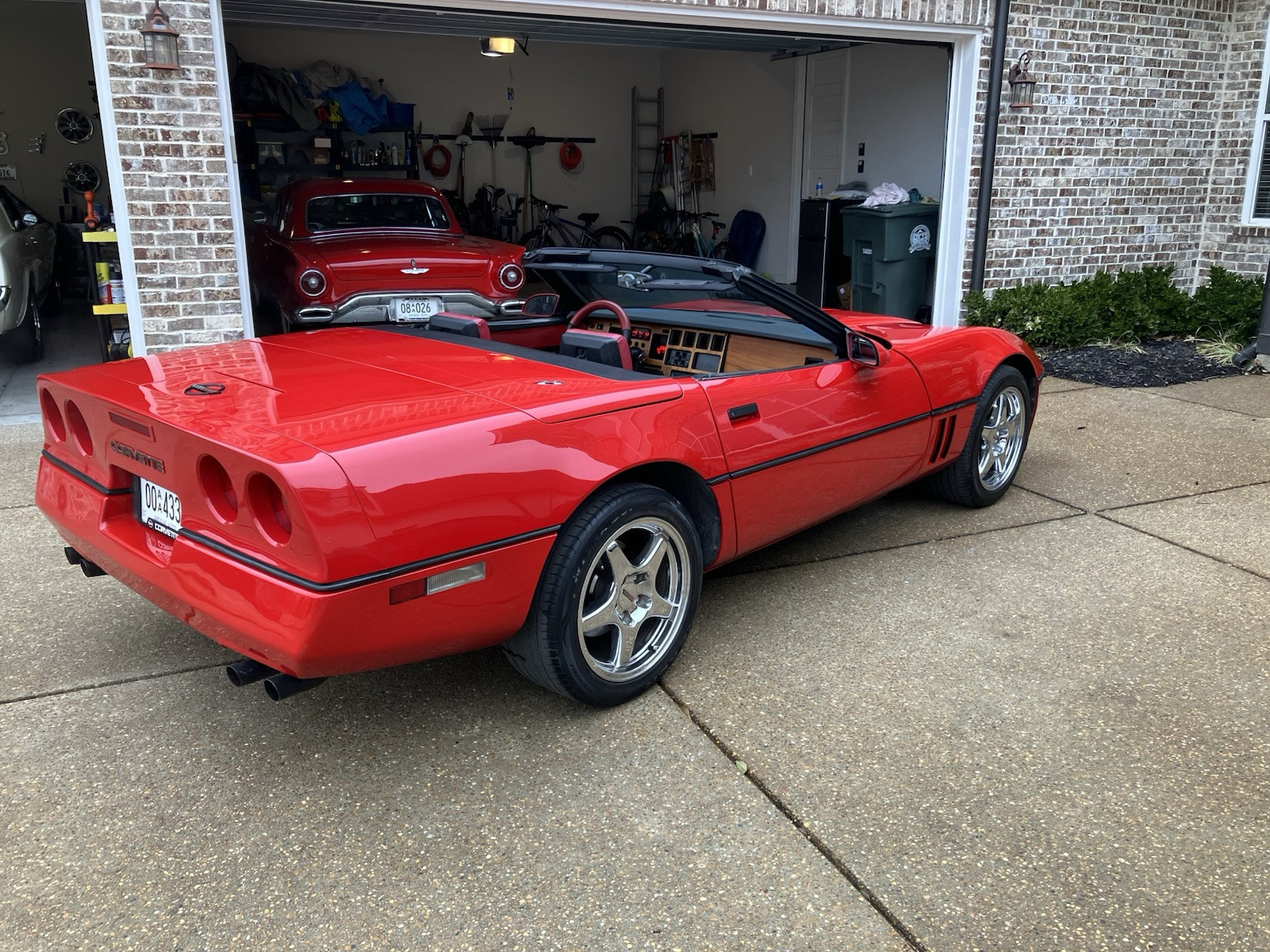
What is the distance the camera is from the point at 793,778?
259 centimetres

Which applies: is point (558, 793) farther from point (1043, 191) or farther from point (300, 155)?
point (300, 155)

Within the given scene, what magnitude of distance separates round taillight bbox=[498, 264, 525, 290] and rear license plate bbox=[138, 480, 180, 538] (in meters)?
5.65

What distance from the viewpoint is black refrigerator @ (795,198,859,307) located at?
11.2 metres

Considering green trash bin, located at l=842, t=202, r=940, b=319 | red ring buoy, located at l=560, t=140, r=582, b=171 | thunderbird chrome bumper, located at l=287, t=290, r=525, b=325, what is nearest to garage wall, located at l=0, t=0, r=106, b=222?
red ring buoy, located at l=560, t=140, r=582, b=171

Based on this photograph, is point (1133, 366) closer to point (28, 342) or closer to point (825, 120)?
point (825, 120)

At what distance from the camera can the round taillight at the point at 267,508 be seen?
2.26m

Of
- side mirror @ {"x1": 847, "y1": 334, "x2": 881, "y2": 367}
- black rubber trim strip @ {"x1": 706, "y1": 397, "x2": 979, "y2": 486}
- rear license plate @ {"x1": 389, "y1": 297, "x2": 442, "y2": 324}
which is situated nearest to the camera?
black rubber trim strip @ {"x1": 706, "y1": 397, "x2": 979, "y2": 486}

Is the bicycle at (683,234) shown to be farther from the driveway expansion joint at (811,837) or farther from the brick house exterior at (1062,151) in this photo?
the driveway expansion joint at (811,837)

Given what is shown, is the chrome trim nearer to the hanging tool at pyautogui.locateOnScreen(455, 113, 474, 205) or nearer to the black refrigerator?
the black refrigerator

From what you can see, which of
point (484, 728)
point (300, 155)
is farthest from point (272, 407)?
point (300, 155)

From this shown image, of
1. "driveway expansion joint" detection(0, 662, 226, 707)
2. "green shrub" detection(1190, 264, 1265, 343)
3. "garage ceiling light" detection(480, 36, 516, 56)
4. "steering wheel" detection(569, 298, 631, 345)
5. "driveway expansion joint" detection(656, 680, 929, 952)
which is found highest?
"garage ceiling light" detection(480, 36, 516, 56)

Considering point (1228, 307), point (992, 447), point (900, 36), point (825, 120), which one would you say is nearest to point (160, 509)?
point (992, 447)

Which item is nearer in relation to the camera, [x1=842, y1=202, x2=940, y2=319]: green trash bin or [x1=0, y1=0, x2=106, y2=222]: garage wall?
[x1=842, y1=202, x2=940, y2=319]: green trash bin

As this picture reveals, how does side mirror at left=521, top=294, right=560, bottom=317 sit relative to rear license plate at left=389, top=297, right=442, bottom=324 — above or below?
above
